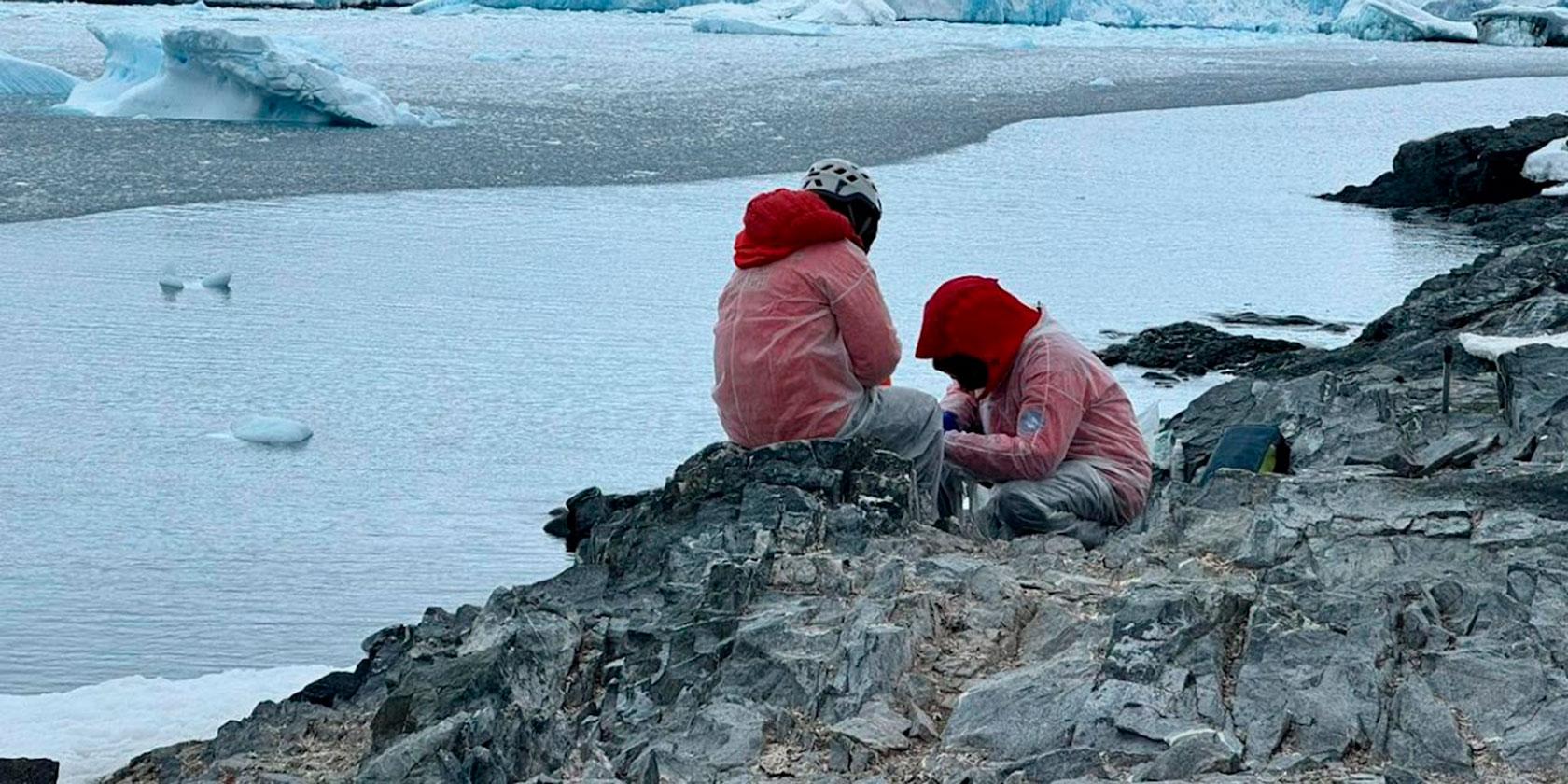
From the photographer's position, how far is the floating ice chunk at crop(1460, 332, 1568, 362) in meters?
5.00

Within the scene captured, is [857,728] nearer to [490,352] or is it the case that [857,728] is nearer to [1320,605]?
[1320,605]

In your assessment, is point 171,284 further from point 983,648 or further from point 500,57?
point 500,57

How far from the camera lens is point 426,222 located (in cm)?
984

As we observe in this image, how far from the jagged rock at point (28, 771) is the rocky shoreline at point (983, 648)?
12 cm

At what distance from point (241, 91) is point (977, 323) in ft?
41.7

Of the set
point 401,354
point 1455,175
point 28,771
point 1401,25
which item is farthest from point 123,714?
point 1401,25

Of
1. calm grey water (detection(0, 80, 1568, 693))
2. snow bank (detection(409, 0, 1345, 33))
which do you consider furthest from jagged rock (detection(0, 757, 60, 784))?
snow bank (detection(409, 0, 1345, 33))

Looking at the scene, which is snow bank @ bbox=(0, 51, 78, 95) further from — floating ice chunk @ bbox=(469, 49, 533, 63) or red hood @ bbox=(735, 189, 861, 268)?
red hood @ bbox=(735, 189, 861, 268)

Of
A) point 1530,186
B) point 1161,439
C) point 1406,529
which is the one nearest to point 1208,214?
point 1530,186

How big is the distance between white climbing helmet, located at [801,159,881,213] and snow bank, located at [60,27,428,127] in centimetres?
1148

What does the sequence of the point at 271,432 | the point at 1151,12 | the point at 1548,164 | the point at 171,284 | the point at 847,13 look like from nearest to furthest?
the point at 271,432 < the point at 171,284 < the point at 1548,164 < the point at 847,13 < the point at 1151,12

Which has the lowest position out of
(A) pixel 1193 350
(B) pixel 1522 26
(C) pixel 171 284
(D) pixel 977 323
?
(B) pixel 1522 26

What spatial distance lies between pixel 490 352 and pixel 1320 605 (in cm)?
422

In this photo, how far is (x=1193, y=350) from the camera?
678cm
